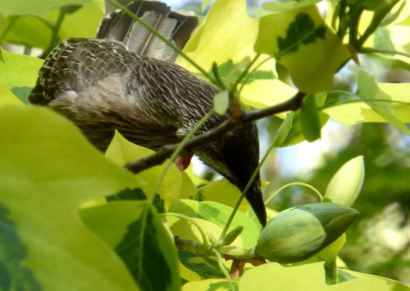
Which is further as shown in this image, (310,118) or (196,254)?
(196,254)

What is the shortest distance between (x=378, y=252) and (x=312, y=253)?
168 cm

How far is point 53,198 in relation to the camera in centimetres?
52

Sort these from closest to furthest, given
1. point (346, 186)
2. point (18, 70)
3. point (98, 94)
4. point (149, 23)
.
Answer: point (346, 186)
point (18, 70)
point (98, 94)
point (149, 23)

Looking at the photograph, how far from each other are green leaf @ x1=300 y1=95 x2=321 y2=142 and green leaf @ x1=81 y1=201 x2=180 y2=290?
12cm

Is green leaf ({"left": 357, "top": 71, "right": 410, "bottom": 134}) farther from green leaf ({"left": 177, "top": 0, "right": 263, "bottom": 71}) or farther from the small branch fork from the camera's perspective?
green leaf ({"left": 177, "top": 0, "right": 263, "bottom": 71})

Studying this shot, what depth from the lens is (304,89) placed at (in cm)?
59

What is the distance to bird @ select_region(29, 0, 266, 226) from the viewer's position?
1.60m

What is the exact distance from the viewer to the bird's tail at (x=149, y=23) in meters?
1.90

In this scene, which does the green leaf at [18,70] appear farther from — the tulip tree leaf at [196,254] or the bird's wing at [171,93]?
the bird's wing at [171,93]

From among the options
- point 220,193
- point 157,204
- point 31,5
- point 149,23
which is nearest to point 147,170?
point 157,204

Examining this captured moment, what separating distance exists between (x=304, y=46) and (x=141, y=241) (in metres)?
0.17

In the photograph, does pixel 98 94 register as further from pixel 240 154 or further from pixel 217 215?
pixel 217 215

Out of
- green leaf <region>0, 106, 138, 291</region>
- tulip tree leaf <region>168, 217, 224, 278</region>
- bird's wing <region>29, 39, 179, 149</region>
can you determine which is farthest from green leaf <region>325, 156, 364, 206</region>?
bird's wing <region>29, 39, 179, 149</region>

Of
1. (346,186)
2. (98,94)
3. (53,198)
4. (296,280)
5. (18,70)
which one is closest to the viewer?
(53,198)
